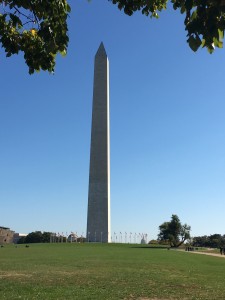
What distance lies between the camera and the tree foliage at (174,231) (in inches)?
3964

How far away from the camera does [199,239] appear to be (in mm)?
146250

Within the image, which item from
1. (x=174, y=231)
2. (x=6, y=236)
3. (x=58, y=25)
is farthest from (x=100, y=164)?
(x=6, y=236)

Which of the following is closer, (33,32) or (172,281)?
(33,32)

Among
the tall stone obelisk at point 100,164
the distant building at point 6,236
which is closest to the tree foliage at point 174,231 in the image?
the tall stone obelisk at point 100,164

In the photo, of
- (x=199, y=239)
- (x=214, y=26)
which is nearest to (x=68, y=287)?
(x=214, y=26)

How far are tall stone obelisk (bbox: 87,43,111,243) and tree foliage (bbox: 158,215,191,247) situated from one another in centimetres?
2921

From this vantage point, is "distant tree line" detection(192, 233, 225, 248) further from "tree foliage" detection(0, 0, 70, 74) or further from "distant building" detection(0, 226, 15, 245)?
"tree foliage" detection(0, 0, 70, 74)

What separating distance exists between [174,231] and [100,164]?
34.0 meters

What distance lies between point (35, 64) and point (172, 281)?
12.4 metres

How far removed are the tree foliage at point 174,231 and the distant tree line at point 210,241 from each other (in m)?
14.5

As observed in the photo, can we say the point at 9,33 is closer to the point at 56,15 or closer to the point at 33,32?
the point at 33,32

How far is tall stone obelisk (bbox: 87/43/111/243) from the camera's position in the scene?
73938 millimetres

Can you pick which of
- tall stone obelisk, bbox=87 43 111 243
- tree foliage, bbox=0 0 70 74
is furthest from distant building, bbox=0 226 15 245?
tree foliage, bbox=0 0 70 74

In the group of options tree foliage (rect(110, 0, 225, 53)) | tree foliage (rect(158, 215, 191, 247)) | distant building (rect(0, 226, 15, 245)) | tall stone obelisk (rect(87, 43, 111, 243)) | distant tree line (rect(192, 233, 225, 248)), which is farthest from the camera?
distant building (rect(0, 226, 15, 245))
